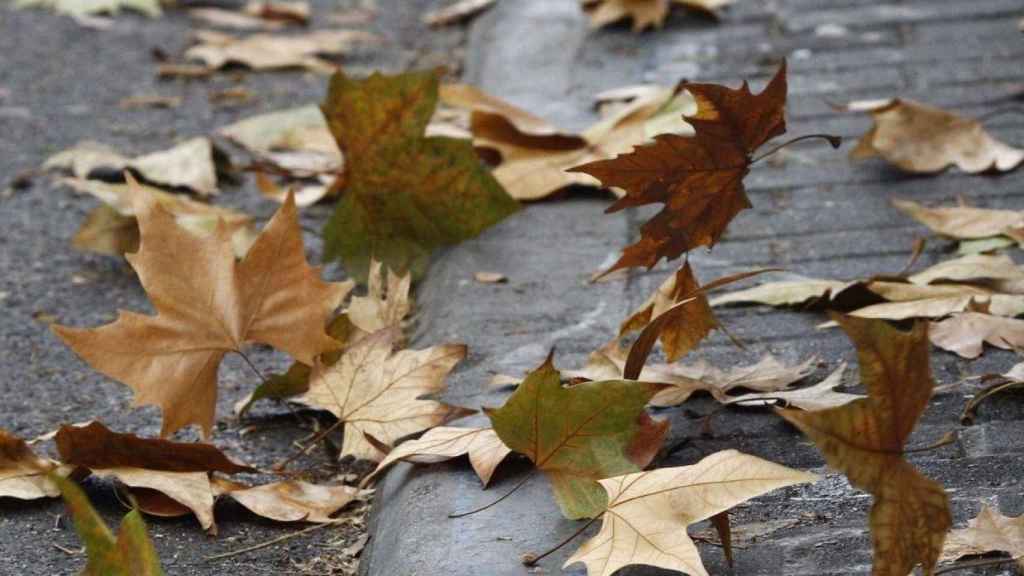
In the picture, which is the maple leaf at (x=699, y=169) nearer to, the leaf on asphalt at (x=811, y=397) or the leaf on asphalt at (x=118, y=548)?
the leaf on asphalt at (x=811, y=397)

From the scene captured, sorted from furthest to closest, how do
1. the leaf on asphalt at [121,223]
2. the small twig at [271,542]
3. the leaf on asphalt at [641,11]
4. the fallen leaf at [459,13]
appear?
the fallen leaf at [459,13]
the leaf on asphalt at [641,11]
the leaf on asphalt at [121,223]
the small twig at [271,542]

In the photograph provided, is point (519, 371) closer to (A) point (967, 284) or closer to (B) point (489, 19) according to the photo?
(A) point (967, 284)

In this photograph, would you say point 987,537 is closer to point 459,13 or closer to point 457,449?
point 457,449

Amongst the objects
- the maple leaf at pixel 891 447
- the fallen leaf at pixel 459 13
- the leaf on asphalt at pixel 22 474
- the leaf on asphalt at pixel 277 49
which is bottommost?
the leaf on asphalt at pixel 277 49

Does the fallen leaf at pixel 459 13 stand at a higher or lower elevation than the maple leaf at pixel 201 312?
lower

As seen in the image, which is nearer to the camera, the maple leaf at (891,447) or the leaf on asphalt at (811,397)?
the maple leaf at (891,447)

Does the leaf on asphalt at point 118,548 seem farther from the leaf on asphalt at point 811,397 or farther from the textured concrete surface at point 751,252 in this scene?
the leaf on asphalt at point 811,397

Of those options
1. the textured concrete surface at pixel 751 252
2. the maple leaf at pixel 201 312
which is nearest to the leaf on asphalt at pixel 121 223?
the textured concrete surface at pixel 751 252

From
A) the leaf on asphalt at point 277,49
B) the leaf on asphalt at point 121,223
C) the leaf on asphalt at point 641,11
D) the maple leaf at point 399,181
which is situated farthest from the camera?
the leaf on asphalt at point 277,49
